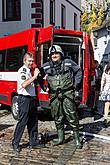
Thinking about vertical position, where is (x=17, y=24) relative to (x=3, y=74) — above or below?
above

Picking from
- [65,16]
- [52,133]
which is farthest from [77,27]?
[52,133]

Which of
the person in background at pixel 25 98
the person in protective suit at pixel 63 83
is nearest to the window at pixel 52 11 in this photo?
the person in protective suit at pixel 63 83

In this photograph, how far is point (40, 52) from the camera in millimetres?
9602

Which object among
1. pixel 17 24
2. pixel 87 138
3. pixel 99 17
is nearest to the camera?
pixel 87 138

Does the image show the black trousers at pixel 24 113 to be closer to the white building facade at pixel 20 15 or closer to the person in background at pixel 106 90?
the person in background at pixel 106 90

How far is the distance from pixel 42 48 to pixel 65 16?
17.0 m

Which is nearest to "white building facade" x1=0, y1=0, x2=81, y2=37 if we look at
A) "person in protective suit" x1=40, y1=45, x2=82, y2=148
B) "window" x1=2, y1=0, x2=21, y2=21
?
"window" x1=2, y1=0, x2=21, y2=21

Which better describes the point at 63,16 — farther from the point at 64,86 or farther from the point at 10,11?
the point at 64,86

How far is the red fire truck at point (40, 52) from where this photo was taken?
377 inches

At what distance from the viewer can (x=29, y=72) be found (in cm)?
708

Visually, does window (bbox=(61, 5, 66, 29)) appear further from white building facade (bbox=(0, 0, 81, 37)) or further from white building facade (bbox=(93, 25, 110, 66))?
white building facade (bbox=(93, 25, 110, 66))

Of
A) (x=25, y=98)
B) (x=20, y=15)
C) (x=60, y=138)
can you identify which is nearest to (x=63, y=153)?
(x=60, y=138)

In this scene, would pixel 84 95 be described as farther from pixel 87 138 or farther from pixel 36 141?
pixel 36 141

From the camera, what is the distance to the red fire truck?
958 cm
